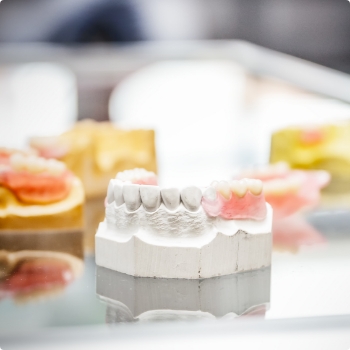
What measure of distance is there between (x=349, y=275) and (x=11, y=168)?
952 mm

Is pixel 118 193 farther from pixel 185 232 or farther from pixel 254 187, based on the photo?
pixel 254 187

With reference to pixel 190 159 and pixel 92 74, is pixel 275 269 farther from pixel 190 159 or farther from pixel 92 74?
pixel 92 74

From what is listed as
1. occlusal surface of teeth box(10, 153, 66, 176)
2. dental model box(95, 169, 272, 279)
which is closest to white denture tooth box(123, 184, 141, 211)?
dental model box(95, 169, 272, 279)

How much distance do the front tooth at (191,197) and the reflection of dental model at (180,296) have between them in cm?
14

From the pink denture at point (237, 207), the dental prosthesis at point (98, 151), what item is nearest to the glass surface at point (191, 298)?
the pink denture at point (237, 207)

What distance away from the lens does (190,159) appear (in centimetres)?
285

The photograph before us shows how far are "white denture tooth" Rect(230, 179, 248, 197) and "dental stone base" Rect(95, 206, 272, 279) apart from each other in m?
0.06

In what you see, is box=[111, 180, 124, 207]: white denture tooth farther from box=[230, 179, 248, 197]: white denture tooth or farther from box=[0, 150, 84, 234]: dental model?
box=[0, 150, 84, 234]: dental model

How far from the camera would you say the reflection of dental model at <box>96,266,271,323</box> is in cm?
101

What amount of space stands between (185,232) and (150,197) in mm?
97

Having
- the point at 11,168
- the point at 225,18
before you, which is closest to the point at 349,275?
the point at 11,168

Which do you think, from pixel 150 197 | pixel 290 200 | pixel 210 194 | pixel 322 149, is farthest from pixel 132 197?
pixel 322 149

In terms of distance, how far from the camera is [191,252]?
1226 millimetres

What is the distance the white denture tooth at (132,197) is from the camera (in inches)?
50.1
